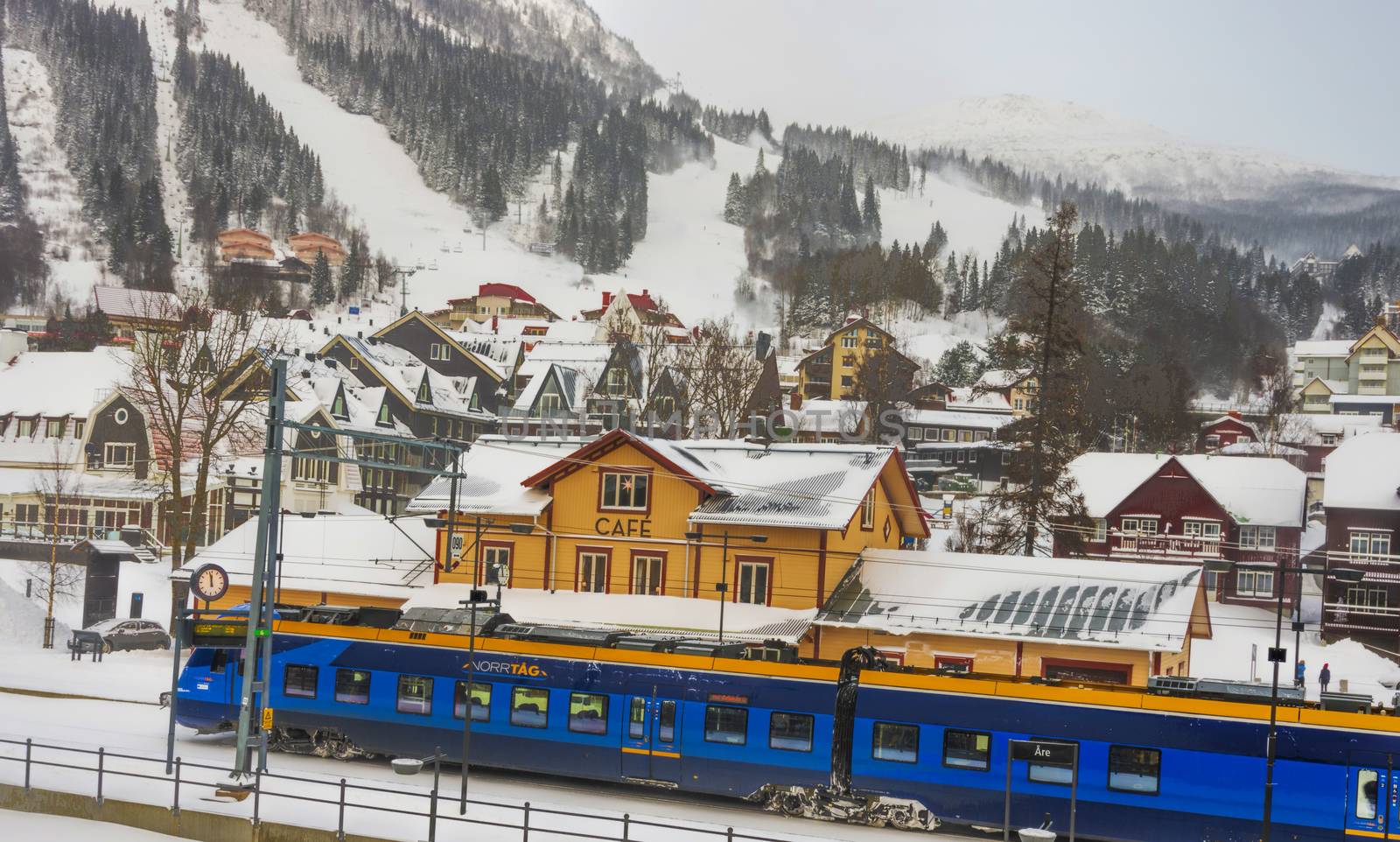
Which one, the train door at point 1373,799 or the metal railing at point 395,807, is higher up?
the train door at point 1373,799

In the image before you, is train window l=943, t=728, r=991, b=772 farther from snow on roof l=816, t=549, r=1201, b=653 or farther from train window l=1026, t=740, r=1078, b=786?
snow on roof l=816, t=549, r=1201, b=653

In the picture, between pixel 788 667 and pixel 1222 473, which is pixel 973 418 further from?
pixel 788 667

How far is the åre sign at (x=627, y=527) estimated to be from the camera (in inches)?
1690

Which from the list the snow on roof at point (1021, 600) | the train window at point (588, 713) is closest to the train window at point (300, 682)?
the train window at point (588, 713)

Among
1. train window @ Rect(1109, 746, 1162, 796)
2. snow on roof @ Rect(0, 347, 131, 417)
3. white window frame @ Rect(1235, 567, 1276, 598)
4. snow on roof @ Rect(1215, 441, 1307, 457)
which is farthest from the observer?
snow on roof @ Rect(1215, 441, 1307, 457)

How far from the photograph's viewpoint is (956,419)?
126 metres

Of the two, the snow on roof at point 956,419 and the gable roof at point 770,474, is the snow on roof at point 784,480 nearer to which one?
the gable roof at point 770,474

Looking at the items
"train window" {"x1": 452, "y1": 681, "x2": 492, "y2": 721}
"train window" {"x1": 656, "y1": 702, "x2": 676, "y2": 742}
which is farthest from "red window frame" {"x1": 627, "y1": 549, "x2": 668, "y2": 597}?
"train window" {"x1": 656, "y1": 702, "x2": 676, "y2": 742}

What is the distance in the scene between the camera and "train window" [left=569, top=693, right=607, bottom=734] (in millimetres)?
29000

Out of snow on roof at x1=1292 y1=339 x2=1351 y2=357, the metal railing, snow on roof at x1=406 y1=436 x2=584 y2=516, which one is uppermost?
snow on roof at x1=1292 y1=339 x2=1351 y2=357

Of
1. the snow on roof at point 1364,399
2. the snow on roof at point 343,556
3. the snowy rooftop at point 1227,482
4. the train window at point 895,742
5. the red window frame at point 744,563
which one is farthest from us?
the snow on roof at point 1364,399

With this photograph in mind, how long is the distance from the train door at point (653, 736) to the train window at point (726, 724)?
2.31ft

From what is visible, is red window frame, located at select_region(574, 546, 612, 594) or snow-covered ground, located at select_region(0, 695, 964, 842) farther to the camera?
red window frame, located at select_region(574, 546, 612, 594)

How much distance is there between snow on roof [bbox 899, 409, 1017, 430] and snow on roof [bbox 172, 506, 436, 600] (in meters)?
79.1
